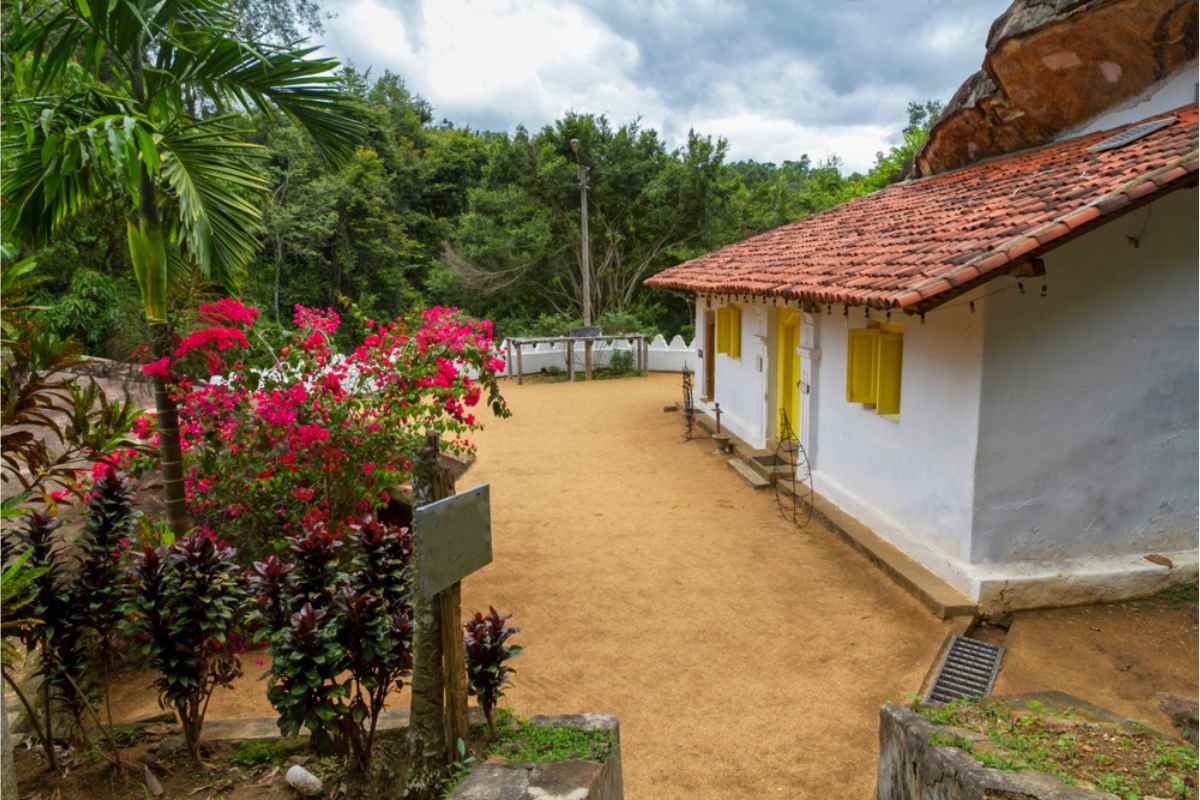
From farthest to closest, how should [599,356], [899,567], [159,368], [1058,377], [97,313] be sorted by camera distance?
[599,356]
[97,313]
[899,567]
[1058,377]
[159,368]

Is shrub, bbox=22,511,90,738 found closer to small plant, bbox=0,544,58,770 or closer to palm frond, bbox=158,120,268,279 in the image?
small plant, bbox=0,544,58,770

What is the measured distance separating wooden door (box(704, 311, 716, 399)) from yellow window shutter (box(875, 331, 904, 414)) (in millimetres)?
6303

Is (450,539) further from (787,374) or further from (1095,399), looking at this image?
(787,374)

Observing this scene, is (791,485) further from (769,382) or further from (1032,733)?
(1032,733)

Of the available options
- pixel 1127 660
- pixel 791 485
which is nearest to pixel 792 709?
pixel 1127 660

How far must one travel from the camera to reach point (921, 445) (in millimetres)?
6668

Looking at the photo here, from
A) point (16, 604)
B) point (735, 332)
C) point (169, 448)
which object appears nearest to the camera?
point (16, 604)

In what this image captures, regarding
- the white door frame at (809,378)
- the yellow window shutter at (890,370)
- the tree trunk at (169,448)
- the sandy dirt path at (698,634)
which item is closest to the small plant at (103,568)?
the tree trunk at (169,448)

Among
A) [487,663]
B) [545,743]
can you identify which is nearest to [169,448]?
[487,663]

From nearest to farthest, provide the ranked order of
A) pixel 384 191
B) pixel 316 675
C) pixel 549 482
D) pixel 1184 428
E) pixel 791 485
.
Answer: pixel 316 675 → pixel 1184 428 → pixel 791 485 → pixel 549 482 → pixel 384 191

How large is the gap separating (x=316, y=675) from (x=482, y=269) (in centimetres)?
2083

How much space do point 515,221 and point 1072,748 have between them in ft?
69.1

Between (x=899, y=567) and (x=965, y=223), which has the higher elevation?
(x=965, y=223)

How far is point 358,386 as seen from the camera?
618 cm
